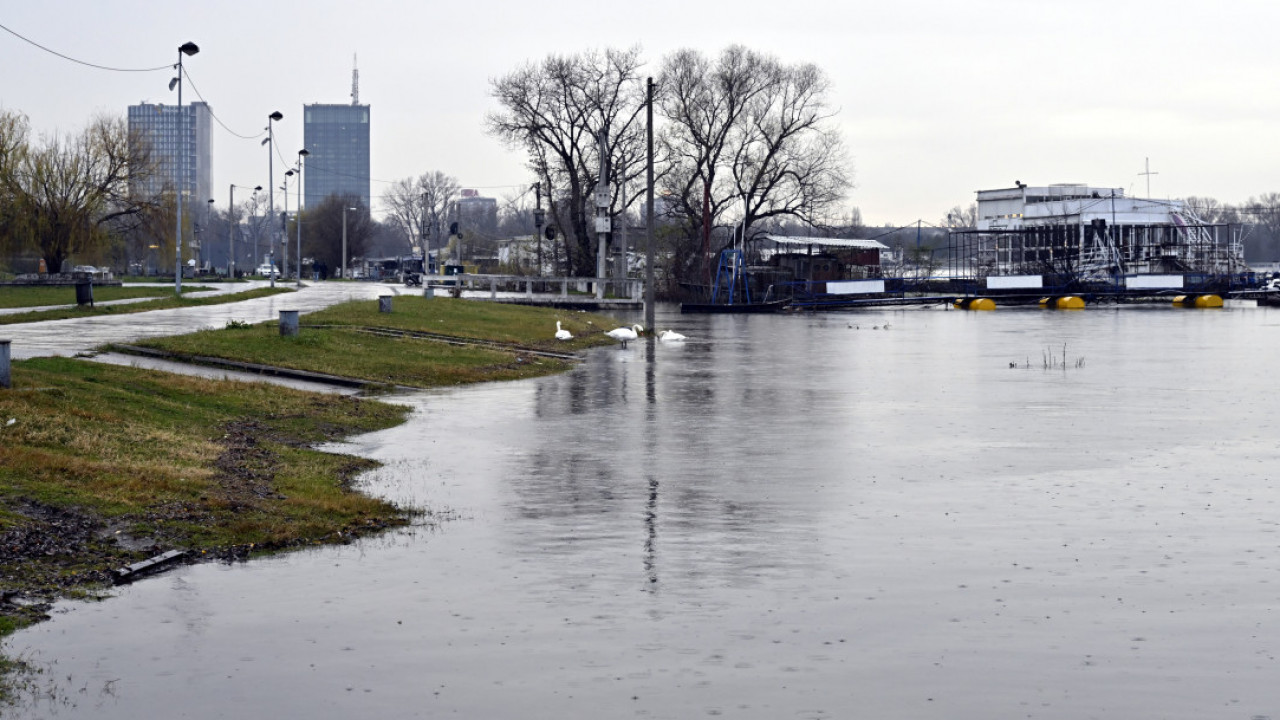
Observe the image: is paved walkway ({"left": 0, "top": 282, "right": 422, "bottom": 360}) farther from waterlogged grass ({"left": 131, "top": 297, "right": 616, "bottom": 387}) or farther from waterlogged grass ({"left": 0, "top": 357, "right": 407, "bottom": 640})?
waterlogged grass ({"left": 0, "top": 357, "right": 407, "bottom": 640})

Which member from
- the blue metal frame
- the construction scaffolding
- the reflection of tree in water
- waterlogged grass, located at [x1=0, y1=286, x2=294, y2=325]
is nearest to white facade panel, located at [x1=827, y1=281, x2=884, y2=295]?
the blue metal frame

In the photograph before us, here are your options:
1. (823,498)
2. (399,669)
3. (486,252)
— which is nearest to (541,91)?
(823,498)

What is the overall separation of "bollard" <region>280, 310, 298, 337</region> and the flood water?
32.0 feet

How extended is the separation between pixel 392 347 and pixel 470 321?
37.3 feet

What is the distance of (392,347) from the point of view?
101 feet

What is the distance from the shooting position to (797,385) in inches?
1071

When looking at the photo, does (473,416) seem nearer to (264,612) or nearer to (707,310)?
(264,612)

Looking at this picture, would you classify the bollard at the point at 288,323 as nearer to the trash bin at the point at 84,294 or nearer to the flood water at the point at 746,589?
the flood water at the point at 746,589

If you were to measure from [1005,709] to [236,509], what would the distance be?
7.15m

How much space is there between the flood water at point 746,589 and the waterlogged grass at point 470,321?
1721 cm

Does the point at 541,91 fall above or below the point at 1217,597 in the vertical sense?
above

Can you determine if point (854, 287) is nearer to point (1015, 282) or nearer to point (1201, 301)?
point (1015, 282)

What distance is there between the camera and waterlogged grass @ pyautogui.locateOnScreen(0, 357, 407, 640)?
1028 centimetres

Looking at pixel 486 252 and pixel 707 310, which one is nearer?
pixel 707 310
